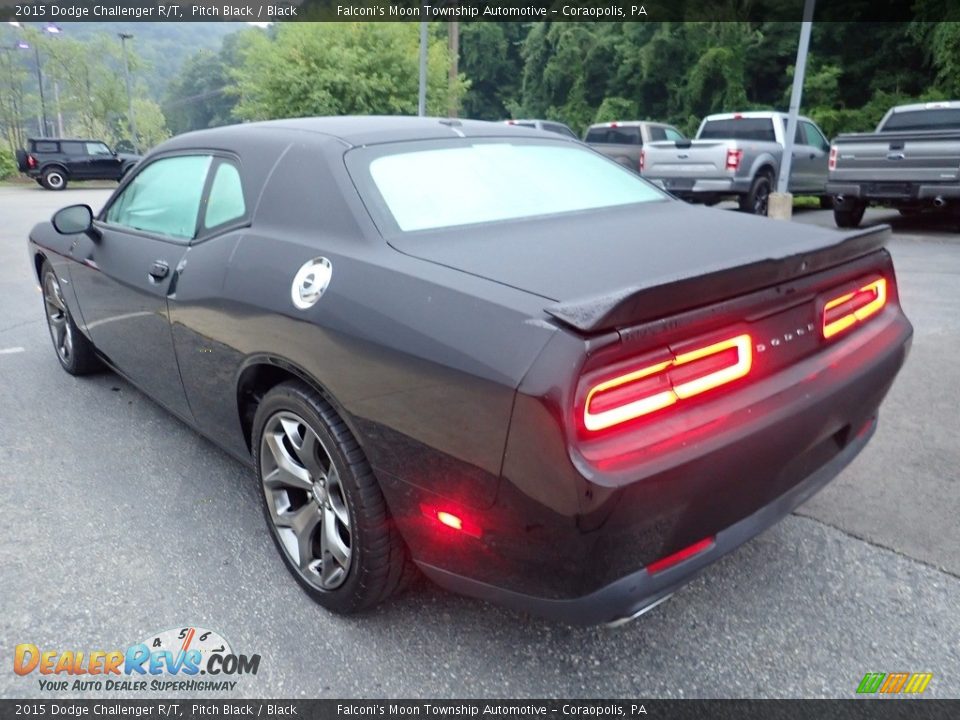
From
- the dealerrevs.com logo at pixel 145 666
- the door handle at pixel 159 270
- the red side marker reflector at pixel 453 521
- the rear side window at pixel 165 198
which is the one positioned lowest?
the dealerrevs.com logo at pixel 145 666

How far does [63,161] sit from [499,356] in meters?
27.2

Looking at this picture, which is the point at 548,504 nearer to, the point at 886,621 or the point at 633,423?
the point at 633,423

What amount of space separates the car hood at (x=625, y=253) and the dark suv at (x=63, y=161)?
24979 millimetres

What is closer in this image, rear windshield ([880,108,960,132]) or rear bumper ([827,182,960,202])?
rear bumper ([827,182,960,202])

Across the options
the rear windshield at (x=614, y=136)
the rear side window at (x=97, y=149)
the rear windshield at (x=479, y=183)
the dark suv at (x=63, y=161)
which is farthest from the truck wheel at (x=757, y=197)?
the rear side window at (x=97, y=149)

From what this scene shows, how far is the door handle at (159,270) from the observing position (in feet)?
9.81

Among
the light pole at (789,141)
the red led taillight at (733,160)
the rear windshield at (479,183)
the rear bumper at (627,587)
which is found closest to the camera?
the rear bumper at (627,587)

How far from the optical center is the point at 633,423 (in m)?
1.71

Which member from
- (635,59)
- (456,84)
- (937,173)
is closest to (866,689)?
(937,173)

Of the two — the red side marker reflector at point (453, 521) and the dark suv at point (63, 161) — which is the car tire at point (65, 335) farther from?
the dark suv at point (63, 161)

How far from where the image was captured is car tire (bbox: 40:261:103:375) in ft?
14.4

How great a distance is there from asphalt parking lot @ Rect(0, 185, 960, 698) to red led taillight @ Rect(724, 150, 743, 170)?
8072mm

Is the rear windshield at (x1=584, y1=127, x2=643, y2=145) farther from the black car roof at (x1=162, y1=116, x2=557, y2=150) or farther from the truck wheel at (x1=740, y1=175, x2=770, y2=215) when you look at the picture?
the black car roof at (x1=162, y1=116, x2=557, y2=150)

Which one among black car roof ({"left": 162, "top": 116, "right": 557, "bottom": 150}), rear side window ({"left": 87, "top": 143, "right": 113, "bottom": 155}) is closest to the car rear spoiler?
black car roof ({"left": 162, "top": 116, "right": 557, "bottom": 150})
